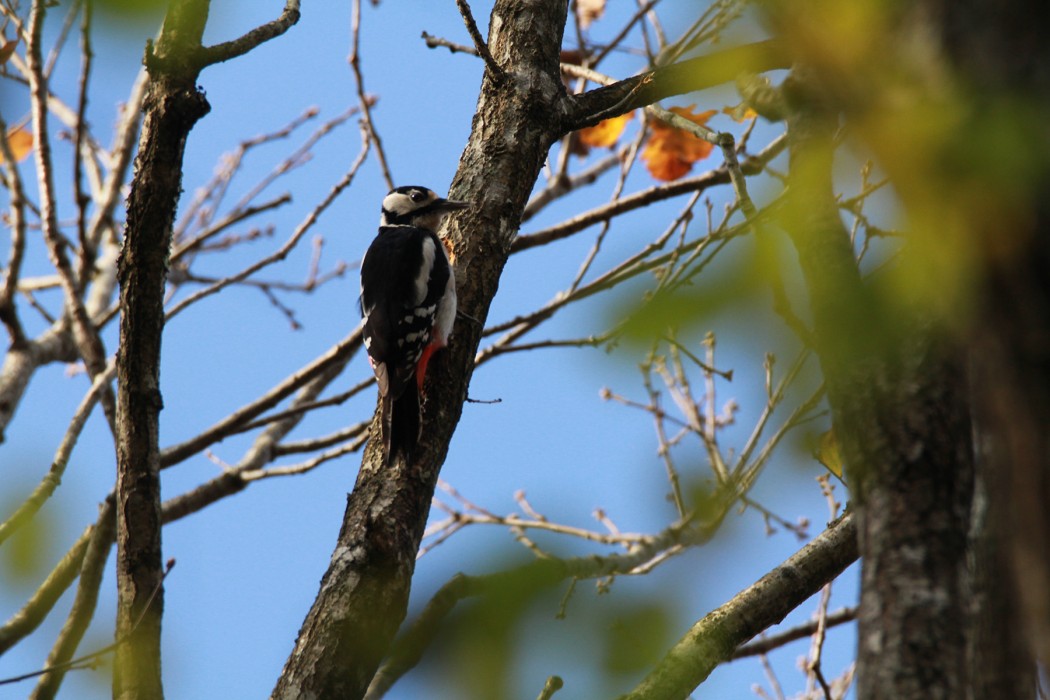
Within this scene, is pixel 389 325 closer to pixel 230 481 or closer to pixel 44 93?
pixel 230 481

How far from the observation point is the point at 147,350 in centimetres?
306

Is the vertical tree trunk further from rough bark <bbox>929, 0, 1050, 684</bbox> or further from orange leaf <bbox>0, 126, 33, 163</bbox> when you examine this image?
orange leaf <bbox>0, 126, 33, 163</bbox>

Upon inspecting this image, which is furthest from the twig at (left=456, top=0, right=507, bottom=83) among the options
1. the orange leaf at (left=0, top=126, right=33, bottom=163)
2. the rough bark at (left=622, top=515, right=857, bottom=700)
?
the orange leaf at (left=0, top=126, right=33, bottom=163)

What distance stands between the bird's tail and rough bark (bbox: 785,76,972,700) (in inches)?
69.7

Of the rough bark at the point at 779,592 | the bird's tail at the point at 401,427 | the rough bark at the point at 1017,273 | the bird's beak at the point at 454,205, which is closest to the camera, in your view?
the rough bark at the point at 1017,273

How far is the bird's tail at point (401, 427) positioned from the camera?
10.0ft

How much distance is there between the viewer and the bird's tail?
3.05 m

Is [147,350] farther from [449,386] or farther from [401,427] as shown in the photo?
[449,386]

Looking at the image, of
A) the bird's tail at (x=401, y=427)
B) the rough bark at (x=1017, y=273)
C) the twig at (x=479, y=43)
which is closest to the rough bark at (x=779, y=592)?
the bird's tail at (x=401, y=427)

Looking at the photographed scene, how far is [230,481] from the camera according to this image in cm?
509

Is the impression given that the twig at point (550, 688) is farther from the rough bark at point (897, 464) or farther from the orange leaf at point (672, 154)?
the orange leaf at point (672, 154)

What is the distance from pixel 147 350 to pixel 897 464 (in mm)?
2250

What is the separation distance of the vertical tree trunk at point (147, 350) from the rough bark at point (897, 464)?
2022mm

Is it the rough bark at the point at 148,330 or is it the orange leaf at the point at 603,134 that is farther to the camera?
the orange leaf at the point at 603,134
